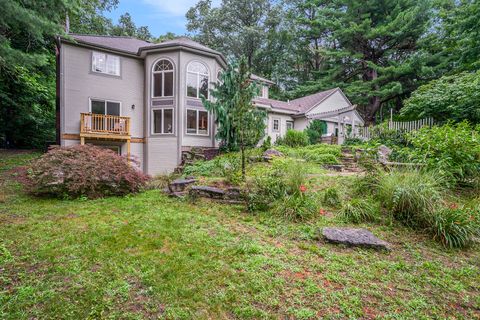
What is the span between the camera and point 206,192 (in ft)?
20.2

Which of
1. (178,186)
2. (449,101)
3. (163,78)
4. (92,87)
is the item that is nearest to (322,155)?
(449,101)

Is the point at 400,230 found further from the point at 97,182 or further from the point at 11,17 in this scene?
the point at 11,17

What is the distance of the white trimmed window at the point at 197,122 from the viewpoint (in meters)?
13.5

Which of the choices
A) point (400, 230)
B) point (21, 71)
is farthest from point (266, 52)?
point (400, 230)

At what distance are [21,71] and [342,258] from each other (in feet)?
54.3

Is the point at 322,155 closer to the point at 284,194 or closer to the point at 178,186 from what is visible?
the point at 284,194

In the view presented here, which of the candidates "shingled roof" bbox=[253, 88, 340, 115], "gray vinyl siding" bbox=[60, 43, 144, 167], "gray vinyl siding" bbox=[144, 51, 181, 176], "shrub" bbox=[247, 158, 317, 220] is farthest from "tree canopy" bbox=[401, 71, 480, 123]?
"gray vinyl siding" bbox=[60, 43, 144, 167]

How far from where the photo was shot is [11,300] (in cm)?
239

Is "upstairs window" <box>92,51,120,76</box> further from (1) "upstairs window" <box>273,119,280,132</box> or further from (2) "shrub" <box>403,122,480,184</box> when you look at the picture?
(2) "shrub" <box>403,122,480,184</box>

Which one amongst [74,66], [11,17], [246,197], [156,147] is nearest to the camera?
[246,197]

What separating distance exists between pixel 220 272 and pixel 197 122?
1154 centimetres

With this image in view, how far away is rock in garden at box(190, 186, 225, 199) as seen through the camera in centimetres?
602

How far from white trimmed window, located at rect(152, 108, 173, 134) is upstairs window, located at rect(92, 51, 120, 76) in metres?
3.00

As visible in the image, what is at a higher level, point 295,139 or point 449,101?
point 449,101
